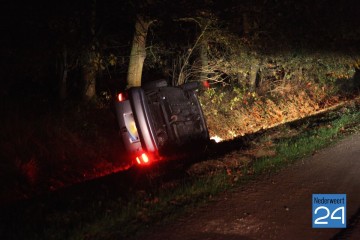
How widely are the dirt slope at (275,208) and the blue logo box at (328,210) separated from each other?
0.08 meters

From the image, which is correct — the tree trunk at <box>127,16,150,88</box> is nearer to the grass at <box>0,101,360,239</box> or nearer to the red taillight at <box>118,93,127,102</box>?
the red taillight at <box>118,93,127,102</box>

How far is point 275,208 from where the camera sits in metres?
5.63

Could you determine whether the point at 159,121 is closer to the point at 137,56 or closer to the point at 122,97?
the point at 122,97

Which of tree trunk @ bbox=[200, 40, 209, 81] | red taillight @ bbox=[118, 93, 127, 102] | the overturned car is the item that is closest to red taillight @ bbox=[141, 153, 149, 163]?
the overturned car

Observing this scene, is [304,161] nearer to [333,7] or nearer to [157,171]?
[157,171]

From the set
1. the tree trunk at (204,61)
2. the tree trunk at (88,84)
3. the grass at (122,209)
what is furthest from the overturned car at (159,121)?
the tree trunk at (204,61)

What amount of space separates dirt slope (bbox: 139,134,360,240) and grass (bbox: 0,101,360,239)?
0.78 ft

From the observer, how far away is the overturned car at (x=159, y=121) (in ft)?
26.1

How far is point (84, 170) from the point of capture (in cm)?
1031

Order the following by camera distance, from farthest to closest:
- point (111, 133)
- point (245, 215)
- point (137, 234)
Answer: point (111, 133) < point (245, 215) < point (137, 234)

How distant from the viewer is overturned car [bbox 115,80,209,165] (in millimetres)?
7965

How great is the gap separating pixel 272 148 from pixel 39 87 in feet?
31.2

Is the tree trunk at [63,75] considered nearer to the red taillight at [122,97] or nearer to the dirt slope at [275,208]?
the red taillight at [122,97]

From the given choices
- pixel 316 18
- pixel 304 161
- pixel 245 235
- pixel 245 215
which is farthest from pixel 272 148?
pixel 316 18
